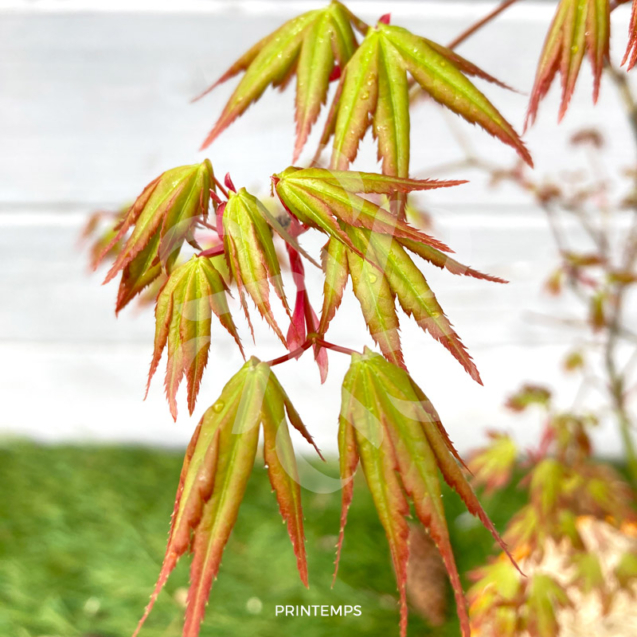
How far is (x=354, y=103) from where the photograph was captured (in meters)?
0.31

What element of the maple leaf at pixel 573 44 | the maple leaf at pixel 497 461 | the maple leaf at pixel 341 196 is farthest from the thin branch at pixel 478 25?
the maple leaf at pixel 497 461

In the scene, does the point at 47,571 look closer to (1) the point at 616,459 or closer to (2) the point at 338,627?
(2) the point at 338,627

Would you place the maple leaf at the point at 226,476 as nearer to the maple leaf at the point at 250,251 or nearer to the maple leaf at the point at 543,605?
the maple leaf at the point at 250,251

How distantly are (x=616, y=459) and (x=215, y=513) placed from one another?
3.71ft

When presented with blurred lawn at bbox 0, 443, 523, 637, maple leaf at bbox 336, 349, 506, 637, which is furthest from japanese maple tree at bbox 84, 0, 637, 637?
blurred lawn at bbox 0, 443, 523, 637

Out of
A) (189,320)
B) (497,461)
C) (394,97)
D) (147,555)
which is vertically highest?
(394,97)

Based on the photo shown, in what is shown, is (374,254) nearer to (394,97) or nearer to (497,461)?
(394,97)

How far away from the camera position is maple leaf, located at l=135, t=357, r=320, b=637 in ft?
0.80

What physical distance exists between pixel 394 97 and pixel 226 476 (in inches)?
8.5

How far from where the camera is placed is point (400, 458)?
10.2 inches

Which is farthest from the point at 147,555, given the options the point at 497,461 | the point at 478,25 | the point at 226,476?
the point at 478,25

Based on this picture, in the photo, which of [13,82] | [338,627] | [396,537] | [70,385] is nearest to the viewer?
[396,537]

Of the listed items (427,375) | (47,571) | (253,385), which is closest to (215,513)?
(253,385)

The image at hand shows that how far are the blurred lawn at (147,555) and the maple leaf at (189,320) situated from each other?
0.54 meters
